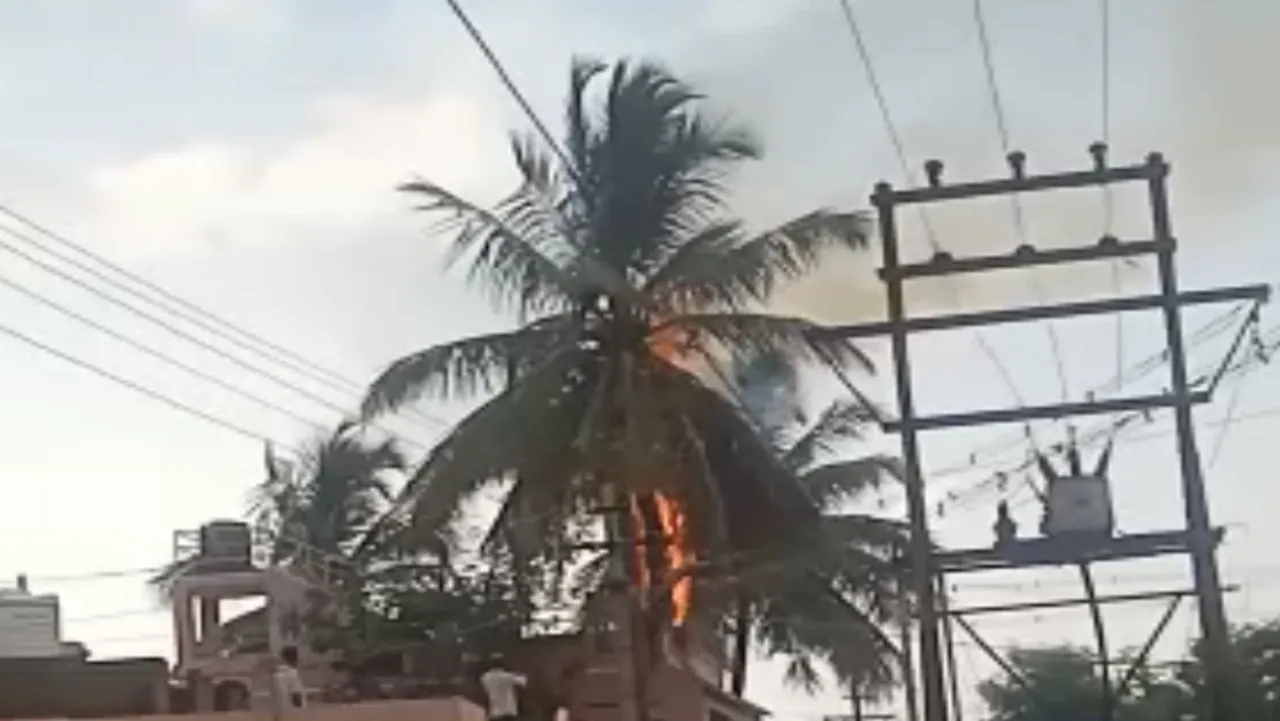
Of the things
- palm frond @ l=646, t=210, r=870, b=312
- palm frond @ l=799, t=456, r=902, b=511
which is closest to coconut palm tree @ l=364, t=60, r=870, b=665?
palm frond @ l=646, t=210, r=870, b=312

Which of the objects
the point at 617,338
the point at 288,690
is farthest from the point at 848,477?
the point at 288,690

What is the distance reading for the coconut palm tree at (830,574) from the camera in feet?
68.8

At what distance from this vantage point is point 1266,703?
21.7 m

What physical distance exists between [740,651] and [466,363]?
8.07 metres

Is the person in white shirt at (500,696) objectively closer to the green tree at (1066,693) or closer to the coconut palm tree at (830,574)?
the coconut palm tree at (830,574)

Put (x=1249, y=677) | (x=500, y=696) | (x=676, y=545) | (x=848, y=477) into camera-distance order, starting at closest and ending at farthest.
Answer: (x=500, y=696) → (x=676, y=545) → (x=1249, y=677) → (x=848, y=477)

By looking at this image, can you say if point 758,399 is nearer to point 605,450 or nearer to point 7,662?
point 605,450

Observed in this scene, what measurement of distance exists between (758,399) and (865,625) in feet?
13.9

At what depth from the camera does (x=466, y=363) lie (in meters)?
19.3

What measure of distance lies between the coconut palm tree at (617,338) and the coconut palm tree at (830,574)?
1.40 metres

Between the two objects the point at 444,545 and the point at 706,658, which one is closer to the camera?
the point at 444,545

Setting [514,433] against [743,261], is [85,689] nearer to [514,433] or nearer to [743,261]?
[514,433]

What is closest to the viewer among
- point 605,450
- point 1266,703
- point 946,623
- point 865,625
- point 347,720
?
point 347,720

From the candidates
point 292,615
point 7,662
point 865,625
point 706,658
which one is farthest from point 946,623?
point 7,662
